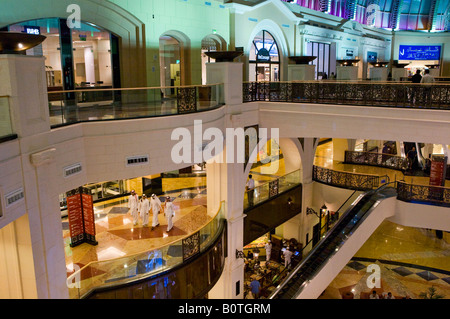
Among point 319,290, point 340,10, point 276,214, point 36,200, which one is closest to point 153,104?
point 36,200

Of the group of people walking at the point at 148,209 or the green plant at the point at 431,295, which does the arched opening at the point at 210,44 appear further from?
the green plant at the point at 431,295

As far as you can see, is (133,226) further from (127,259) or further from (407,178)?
(407,178)

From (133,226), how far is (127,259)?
145 inches

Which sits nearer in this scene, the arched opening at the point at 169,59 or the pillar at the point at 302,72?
the arched opening at the point at 169,59

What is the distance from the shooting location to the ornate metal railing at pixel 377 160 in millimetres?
21047

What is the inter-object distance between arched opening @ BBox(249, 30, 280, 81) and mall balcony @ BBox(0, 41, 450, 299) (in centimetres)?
551

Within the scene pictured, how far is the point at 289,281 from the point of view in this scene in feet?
38.7

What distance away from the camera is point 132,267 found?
930 centimetres

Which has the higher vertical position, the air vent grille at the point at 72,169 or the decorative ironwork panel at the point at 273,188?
the air vent grille at the point at 72,169

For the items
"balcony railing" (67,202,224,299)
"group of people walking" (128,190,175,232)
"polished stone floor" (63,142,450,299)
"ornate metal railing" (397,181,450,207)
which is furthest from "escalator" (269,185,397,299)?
"group of people walking" (128,190,175,232)

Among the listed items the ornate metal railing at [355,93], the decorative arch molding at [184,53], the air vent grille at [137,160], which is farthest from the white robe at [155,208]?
the decorative arch molding at [184,53]

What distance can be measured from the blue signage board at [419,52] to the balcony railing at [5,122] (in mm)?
35499

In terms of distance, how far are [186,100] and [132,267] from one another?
4.44 m

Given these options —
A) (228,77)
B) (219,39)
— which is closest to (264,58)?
(219,39)
